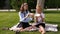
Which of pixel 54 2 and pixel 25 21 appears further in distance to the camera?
pixel 54 2

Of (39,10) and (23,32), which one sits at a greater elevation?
(39,10)

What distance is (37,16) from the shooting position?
9.15 meters

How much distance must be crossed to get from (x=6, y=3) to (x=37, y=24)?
78.2 ft

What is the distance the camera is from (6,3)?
107 ft

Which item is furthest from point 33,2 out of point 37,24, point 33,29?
point 37,24

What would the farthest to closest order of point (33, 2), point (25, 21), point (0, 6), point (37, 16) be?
1. point (0, 6)
2. point (33, 2)
3. point (25, 21)
4. point (37, 16)

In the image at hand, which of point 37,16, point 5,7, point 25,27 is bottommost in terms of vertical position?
point 5,7

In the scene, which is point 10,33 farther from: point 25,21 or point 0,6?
point 0,6

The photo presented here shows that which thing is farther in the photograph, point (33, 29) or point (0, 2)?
point (0, 2)

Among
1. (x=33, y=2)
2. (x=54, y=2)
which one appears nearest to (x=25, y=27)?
(x=33, y=2)

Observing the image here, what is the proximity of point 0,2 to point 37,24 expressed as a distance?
73.4 ft

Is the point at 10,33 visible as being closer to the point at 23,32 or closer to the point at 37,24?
the point at 23,32

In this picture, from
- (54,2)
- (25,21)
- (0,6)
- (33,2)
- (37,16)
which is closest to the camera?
(37,16)

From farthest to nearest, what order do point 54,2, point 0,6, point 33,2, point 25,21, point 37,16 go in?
point 0,6
point 54,2
point 33,2
point 25,21
point 37,16
